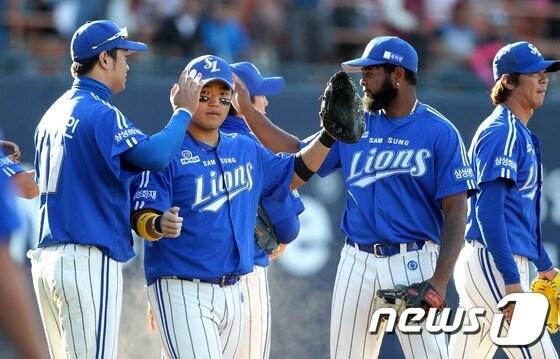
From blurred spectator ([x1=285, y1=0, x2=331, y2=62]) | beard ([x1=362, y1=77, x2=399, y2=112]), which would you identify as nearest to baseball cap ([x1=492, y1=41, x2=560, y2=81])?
beard ([x1=362, y1=77, x2=399, y2=112])

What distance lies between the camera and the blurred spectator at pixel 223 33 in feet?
35.1

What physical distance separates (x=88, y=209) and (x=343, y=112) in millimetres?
1235

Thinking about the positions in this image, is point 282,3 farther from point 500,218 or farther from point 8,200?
point 8,200

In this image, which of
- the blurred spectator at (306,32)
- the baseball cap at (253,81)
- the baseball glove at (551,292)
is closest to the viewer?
the baseball glove at (551,292)

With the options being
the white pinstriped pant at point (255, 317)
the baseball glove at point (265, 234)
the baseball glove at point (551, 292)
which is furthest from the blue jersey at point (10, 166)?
the baseball glove at point (551, 292)

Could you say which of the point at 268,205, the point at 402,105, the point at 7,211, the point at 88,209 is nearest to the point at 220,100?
the point at 88,209

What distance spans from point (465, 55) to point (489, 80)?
1.00 meters

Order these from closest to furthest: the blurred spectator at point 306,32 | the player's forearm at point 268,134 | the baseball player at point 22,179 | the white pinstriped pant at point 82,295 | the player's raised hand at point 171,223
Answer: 1. the player's raised hand at point 171,223
2. the white pinstriped pant at point 82,295
3. the baseball player at point 22,179
4. the player's forearm at point 268,134
5. the blurred spectator at point 306,32

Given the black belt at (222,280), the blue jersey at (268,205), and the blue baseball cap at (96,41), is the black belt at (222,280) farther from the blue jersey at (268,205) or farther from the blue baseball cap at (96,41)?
the blue baseball cap at (96,41)

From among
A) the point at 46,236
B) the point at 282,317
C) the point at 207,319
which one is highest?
the point at 46,236

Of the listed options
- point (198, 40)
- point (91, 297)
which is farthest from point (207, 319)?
point (198, 40)

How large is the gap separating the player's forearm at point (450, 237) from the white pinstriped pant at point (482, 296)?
1.69ft

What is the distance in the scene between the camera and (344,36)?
11.4m

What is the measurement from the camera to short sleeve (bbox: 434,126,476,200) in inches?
235
